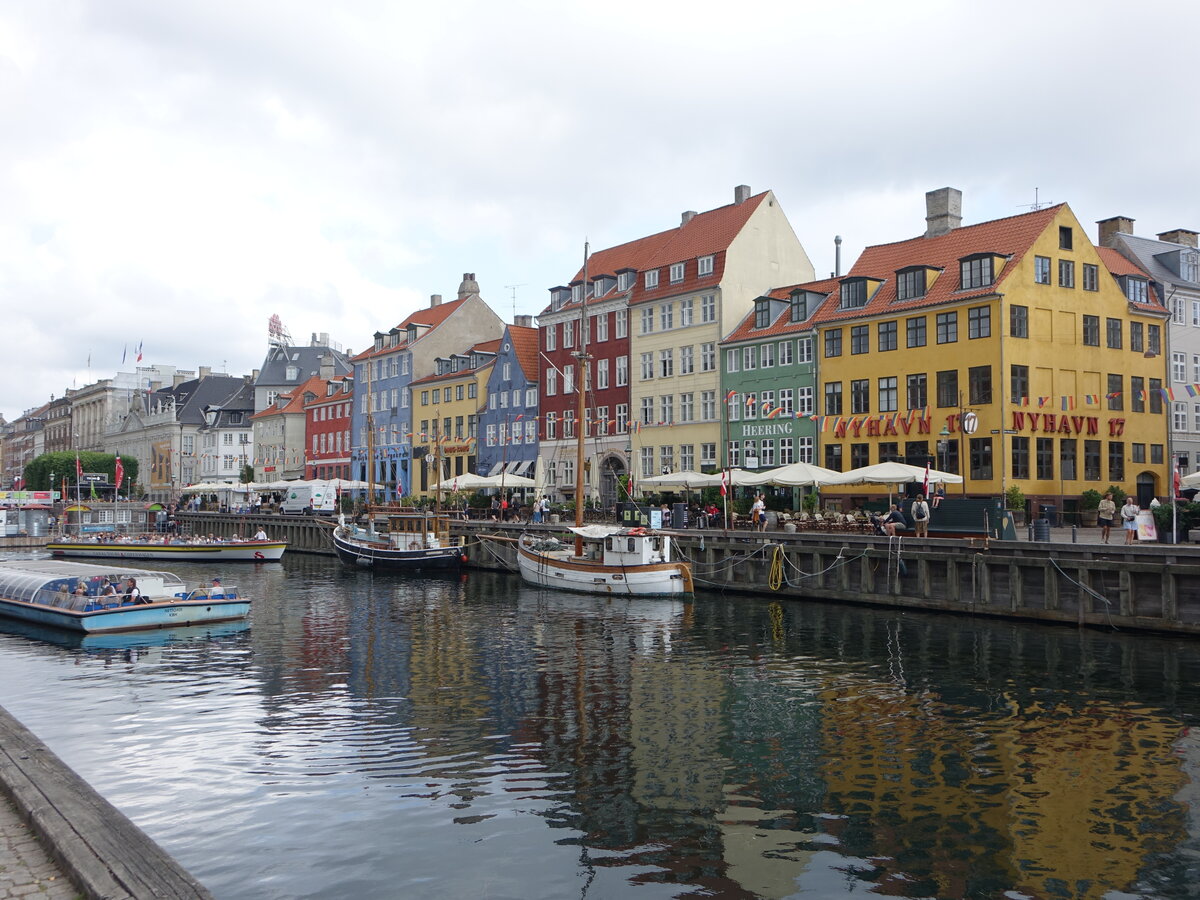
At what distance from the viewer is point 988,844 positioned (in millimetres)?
13289

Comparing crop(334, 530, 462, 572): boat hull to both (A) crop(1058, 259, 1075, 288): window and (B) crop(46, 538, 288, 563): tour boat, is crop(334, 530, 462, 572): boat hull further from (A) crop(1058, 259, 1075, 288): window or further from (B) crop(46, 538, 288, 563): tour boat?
(A) crop(1058, 259, 1075, 288): window

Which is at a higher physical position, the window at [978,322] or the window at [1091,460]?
the window at [978,322]

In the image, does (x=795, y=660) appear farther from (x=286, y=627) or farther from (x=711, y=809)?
(x=286, y=627)

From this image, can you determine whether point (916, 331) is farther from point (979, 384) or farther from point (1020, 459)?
point (1020, 459)

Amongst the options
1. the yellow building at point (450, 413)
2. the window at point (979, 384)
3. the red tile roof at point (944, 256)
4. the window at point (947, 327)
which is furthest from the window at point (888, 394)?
the yellow building at point (450, 413)

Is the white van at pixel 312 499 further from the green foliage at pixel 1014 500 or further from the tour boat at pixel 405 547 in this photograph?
the green foliage at pixel 1014 500

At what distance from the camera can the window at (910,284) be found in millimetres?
54500

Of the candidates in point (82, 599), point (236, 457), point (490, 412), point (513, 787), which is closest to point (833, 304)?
point (490, 412)

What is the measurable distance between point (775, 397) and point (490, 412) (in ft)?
101

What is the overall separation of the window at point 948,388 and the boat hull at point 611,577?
18340 millimetres

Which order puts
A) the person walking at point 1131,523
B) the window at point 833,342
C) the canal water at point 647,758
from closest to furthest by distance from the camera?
the canal water at point 647,758
the person walking at point 1131,523
the window at point 833,342

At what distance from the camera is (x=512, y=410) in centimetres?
8269

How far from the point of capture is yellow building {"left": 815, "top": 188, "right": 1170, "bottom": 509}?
5006 cm

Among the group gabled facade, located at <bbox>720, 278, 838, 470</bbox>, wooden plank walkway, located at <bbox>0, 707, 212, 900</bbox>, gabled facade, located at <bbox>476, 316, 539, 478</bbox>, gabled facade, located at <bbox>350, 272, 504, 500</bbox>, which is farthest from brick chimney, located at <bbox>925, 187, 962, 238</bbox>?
wooden plank walkway, located at <bbox>0, 707, 212, 900</bbox>
